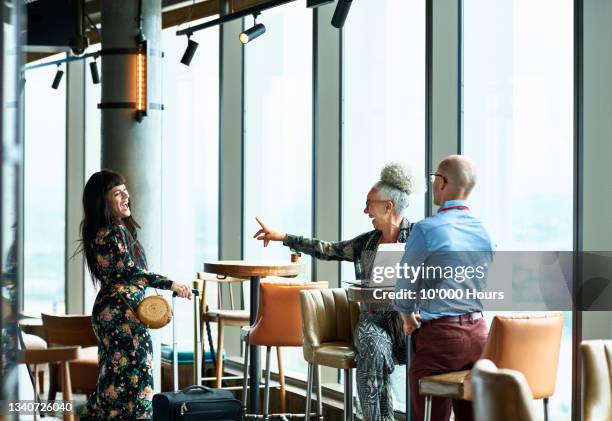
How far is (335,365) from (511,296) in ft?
3.47

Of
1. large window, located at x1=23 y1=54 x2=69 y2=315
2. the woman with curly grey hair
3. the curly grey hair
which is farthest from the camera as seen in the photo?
large window, located at x1=23 y1=54 x2=69 y2=315

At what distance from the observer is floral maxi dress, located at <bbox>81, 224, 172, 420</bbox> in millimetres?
4930

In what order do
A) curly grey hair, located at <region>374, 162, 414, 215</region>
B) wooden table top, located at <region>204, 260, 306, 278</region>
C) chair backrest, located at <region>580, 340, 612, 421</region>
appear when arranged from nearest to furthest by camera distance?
chair backrest, located at <region>580, 340, 612, 421</region> → curly grey hair, located at <region>374, 162, 414, 215</region> → wooden table top, located at <region>204, 260, 306, 278</region>

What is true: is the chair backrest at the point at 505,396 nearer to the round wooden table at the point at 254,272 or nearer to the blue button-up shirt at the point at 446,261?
the blue button-up shirt at the point at 446,261

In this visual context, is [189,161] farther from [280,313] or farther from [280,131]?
[280,313]

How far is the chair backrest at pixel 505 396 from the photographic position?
235 cm

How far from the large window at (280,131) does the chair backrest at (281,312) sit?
142 cm

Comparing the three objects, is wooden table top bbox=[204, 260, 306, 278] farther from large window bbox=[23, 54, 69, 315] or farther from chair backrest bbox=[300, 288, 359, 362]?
large window bbox=[23, 54, 69, 315]

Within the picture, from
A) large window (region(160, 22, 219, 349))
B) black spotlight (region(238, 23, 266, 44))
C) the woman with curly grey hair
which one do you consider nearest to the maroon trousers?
the woman with curly grey hair

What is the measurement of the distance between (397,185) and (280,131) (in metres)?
2.83

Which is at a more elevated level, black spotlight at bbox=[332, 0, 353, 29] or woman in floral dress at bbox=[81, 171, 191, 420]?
black spotlight at bbox=[332, 0, 353, 29]


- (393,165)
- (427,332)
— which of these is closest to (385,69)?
(393,165)

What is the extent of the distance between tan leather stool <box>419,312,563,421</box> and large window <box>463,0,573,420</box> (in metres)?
0.89

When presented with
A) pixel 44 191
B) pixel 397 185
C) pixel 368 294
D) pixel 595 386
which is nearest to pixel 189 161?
pixel 44 191
